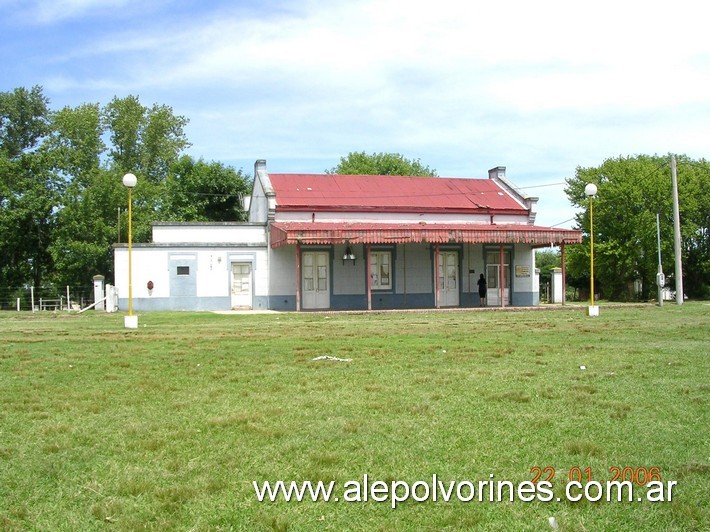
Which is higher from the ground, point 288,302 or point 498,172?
point 498,172

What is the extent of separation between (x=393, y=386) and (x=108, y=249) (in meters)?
39.3

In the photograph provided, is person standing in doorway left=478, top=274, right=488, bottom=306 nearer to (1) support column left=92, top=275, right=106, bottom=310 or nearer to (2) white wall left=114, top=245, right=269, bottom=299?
(2) white wall left=114, top=245, right=269, bottom=299

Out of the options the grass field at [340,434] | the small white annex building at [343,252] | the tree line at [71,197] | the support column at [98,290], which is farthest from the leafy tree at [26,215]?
the grass field at [340,434]

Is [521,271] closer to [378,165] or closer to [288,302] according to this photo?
[288,302]

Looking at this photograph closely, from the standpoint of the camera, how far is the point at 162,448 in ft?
18.4

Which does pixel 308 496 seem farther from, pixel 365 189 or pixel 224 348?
pixel 365 189

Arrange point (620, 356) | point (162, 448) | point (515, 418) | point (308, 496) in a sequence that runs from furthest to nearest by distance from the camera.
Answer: point (620, 356), point (515, 418), point (162, 448), point (308, 496)

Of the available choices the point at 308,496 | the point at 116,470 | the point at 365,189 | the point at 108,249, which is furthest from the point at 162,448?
the point at 108,249

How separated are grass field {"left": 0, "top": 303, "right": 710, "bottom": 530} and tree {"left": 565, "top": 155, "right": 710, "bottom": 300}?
119 feet

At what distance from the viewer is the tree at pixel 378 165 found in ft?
205

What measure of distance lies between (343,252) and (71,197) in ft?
72.0

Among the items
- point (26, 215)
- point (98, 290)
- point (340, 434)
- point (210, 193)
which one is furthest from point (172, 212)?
point (340, 434)

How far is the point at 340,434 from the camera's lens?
5918 mm
